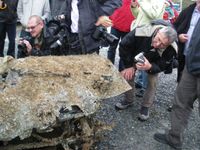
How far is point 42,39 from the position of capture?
4.45m

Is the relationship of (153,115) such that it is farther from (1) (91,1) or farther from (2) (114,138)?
(1) (91,1)

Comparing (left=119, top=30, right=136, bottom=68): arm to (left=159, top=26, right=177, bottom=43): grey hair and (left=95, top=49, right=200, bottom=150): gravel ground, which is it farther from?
(left=95, top=49, right=200, bottom=150): gravel ground

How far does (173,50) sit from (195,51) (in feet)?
2.47

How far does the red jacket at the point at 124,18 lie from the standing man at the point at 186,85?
1.21 m


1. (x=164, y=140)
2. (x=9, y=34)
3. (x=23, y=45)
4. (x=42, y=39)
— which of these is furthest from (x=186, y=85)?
(x=9, y=34)

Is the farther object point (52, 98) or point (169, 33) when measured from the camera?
point (169, 33)

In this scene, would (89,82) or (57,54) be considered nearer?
(89,82)

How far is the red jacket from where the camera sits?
19.1 feet

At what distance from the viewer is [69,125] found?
358 centimetres

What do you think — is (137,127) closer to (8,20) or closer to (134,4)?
(134,4)

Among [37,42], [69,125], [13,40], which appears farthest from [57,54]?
[13,40]

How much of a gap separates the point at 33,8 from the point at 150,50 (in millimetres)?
1912

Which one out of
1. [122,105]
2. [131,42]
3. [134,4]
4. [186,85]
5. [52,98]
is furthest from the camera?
[134,4]

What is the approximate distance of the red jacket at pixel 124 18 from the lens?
19.1 ft
